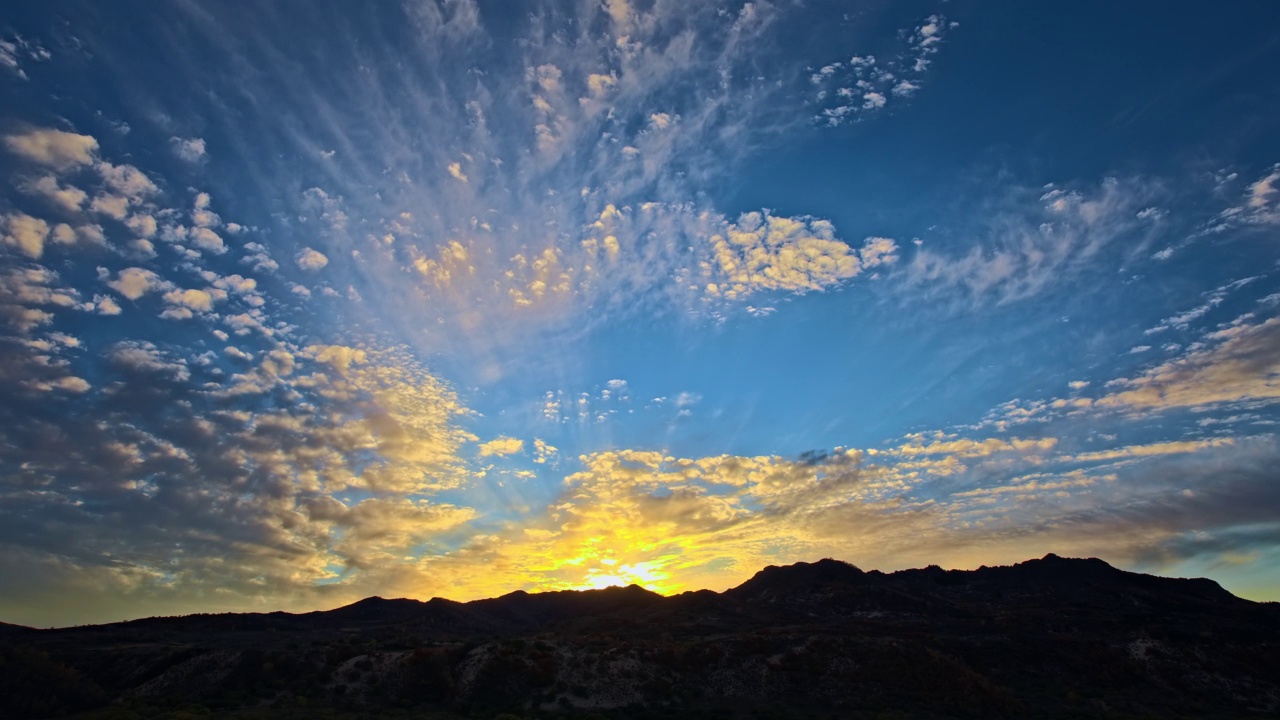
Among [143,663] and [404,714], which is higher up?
[143,663]

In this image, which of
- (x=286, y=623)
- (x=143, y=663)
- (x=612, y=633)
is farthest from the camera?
(x=286, y=623)

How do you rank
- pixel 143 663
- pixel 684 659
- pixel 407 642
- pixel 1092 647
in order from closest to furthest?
pixel 143 663 < pixel 684 659 < pixel 1092 647 < pixel 407 642

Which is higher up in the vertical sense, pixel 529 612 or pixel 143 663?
pixel 529 612

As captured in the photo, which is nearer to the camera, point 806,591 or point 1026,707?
point 1026,707

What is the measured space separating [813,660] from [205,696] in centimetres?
5226

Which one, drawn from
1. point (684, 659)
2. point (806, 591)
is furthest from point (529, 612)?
point (684, 659)

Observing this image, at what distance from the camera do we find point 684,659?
213 ft

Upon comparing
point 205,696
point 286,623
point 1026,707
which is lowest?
point 1026,707

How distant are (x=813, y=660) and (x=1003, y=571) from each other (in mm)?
104821

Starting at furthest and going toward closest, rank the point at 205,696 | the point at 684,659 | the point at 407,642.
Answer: the point at 407,642 → the point at 684,659 → the point at 205,696

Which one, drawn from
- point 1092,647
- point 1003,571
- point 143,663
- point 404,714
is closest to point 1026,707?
point 1092,647

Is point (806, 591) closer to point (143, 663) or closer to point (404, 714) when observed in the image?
point (404, 714)

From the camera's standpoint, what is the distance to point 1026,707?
5547cm

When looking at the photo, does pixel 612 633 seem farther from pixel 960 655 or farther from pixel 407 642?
pixel 960 655
